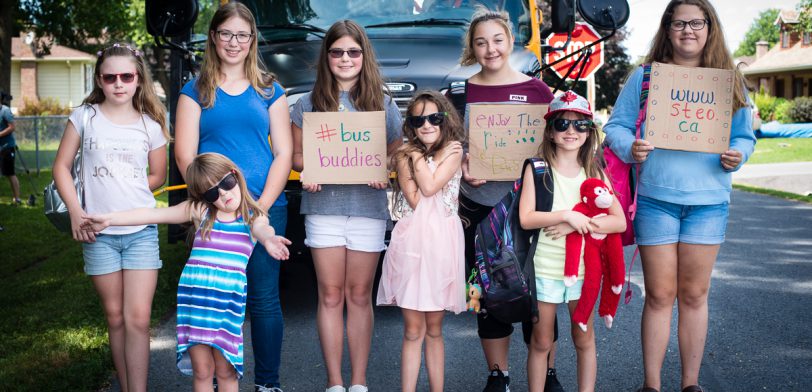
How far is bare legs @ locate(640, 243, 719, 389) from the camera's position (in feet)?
12.8

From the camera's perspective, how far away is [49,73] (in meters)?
50.2

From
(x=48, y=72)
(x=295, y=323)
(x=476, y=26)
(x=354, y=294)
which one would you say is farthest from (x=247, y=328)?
(x=48, y=72)

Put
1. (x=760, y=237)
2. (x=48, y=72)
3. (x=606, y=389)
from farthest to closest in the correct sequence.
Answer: (x=48, y=72) < (x=760, y=237) < (x=606, y=389)

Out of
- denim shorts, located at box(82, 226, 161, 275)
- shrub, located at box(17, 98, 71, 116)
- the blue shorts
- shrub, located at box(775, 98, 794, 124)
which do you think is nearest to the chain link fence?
shrub, located at box(17, 98, 71, 116)

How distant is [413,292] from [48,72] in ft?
171

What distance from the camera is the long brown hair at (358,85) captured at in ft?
13.2

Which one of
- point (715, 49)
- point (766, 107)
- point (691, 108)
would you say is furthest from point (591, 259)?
point (766, 107)

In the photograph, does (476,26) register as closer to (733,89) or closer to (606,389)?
(733,89)

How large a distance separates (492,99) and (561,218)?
0.82m

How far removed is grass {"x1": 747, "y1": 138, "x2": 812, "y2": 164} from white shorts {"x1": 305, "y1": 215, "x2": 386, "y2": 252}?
69.1 ft

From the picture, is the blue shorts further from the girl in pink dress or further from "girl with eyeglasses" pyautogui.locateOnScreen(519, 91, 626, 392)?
the girl in pink dress

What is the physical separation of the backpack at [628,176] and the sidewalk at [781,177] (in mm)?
11728

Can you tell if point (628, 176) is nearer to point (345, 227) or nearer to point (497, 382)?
point (497, 382)

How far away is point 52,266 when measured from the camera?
8.41 metres
